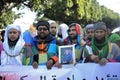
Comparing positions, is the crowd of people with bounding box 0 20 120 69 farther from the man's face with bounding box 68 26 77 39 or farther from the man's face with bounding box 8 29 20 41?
the man's face with bounding box 68 26 77 39

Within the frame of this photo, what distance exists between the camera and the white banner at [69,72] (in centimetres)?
724

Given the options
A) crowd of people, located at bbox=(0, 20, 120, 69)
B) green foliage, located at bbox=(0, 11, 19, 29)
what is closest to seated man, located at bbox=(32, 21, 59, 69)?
crowd of people, located at bbox=(0, 20, 120, 69)

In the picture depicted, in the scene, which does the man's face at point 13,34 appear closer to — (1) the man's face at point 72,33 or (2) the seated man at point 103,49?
(1) the man's face at point 72,33

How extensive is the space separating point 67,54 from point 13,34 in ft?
3.49

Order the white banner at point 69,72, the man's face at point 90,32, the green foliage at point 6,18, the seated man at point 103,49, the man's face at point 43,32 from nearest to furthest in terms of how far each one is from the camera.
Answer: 1. the white banner at point 69,72
2. the seated man at point 103,49
3. the man's face at point 43,32
4. the man's face at point 90,32
5. the green foliage at point 6,18

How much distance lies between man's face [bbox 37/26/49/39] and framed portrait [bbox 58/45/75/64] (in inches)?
18.0

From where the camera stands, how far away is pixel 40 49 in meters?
7.54

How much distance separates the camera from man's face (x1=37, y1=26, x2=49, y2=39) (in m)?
7.56

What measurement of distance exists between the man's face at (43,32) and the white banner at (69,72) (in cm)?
58

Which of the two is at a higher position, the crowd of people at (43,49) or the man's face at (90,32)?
the man's face at (90,32)

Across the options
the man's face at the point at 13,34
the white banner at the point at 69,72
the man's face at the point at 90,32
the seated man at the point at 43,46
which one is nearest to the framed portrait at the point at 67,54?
the white banner at the point at 69,72

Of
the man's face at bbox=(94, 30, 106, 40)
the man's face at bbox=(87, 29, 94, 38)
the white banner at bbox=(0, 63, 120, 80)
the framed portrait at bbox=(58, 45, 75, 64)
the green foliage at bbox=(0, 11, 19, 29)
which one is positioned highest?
the green foliage at bbox=(0, 11, 19, 29)

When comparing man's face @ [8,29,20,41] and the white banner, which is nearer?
the white banner

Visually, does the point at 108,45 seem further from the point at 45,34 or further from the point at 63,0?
the point at 63,0
